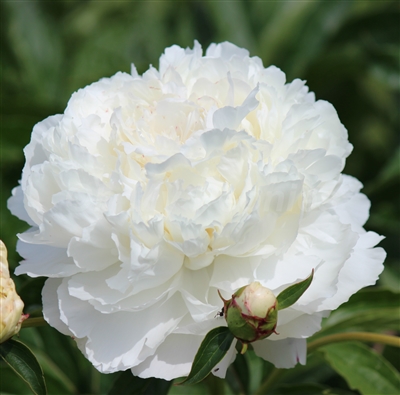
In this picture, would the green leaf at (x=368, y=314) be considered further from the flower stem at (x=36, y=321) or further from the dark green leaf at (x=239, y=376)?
the flower stem at (x=36, y=321)

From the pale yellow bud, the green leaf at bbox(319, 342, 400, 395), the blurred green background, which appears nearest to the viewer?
the pale yellow bud

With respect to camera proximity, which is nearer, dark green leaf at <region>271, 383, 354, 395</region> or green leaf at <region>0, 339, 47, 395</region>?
green leaf at <region>0, 339, 47, 395</region>

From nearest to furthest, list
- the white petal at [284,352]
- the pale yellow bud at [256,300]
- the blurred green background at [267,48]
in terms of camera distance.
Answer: the pale yellow bud at [256,300] < the white petal at [284,352] < the blurred green background at [267,48]

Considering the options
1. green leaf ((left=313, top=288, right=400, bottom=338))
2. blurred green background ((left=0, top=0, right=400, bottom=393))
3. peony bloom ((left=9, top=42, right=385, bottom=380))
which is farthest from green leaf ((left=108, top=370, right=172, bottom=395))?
blurred green background ((left=0, top=0, right=400, bottom=393))

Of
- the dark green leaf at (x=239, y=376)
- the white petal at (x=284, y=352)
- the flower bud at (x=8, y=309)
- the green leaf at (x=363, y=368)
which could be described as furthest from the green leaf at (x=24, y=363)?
the green leaf at (x=363, y=368)

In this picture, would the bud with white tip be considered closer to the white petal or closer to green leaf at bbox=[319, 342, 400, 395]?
the white petal

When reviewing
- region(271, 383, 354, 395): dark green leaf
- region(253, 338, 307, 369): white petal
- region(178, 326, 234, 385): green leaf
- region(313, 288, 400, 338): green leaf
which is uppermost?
region(178, 326, 234, 385): green leaf
